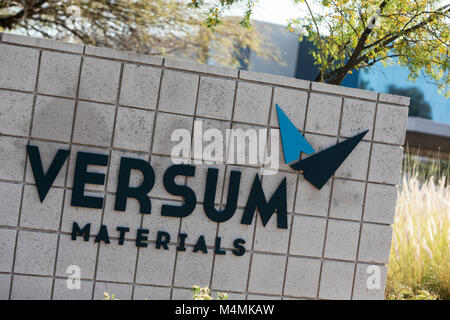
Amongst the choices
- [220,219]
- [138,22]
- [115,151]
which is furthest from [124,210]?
[138,22]

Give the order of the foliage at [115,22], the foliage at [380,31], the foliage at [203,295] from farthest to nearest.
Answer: the foliage at [115,22], the foliage at [380,31], the foliage at [203,295]

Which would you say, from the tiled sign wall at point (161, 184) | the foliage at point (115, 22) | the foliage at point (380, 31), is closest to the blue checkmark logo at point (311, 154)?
the tiled sign wall at point (161, 184)

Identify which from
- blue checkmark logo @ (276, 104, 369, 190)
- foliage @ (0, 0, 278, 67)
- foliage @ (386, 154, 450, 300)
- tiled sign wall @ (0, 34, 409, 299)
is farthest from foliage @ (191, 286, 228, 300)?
foliage @ (0, 0, 278, 67)

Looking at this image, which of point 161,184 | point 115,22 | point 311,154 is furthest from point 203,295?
point 115,22

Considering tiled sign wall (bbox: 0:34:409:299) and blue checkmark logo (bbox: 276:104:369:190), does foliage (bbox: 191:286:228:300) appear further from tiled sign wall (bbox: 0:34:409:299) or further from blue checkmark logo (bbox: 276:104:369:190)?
blue checkmark logo (bbox: 276:104:369:190)

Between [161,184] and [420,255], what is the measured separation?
3037 millimetres

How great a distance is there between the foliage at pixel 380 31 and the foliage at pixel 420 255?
153cm

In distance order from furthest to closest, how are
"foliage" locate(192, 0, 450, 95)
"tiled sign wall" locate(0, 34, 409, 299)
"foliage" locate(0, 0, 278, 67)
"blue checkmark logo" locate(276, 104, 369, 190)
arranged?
1. "foliage" locate(0, 0, 278, 67)
2. "foliage" locate(192, 0, 450, 95)
3. "blue checkmark logo" locate(276, 104, 369, 190)
4. "tiled sign wall" locate(0, 34, 409, 299)

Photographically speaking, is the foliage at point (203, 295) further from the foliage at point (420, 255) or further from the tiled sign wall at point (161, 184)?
the foliage at point (420, 255)

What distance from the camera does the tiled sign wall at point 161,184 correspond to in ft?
11.6

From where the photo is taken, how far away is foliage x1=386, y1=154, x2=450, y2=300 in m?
4.80

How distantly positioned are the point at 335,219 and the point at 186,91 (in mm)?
1500

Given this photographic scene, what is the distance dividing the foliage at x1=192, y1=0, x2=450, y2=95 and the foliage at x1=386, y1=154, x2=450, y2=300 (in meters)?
1.53

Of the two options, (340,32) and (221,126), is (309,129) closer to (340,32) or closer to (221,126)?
(221,126)
